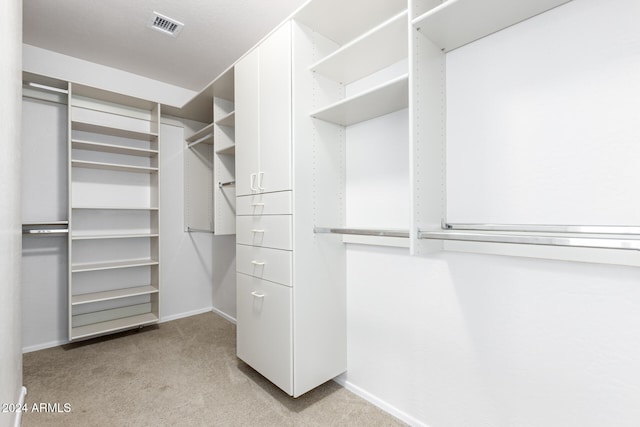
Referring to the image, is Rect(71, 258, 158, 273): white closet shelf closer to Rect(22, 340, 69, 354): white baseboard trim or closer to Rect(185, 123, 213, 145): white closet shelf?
Rect(22, 340, 69, 354): white baseboard trim

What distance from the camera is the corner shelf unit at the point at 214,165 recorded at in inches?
109

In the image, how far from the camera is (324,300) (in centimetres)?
190

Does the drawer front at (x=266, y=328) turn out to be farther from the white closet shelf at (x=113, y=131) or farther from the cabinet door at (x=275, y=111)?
the white closet shelf at (x=113, y=131)

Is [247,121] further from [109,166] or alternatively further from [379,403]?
[379,403]

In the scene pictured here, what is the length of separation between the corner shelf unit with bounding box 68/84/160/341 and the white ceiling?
38 cm

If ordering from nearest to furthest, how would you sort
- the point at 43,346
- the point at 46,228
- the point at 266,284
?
1. the point at 266,284
2. the point at 46,228
3. the point at 43,346

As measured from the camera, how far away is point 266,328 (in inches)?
75.9

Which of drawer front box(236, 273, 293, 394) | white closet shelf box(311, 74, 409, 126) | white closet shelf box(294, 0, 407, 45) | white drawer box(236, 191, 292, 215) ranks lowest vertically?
drawer front box(236, 273, 293, 394)

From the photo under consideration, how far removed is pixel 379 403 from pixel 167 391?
1.41m

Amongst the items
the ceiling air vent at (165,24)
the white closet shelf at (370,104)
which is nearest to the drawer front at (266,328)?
the white closet shelf at (370,104)

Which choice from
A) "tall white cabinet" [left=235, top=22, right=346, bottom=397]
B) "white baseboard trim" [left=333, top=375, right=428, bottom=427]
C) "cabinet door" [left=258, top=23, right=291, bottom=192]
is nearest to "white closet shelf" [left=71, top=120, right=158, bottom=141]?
"tall white cabinet" [left=235, top=22, right=346, bottom=397]

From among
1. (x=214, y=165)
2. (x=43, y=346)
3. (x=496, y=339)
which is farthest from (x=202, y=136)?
(x=496, y=339)

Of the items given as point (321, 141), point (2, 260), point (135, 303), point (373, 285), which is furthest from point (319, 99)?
point (135, 303)

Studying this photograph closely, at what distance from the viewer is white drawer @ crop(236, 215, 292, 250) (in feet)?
5.82
